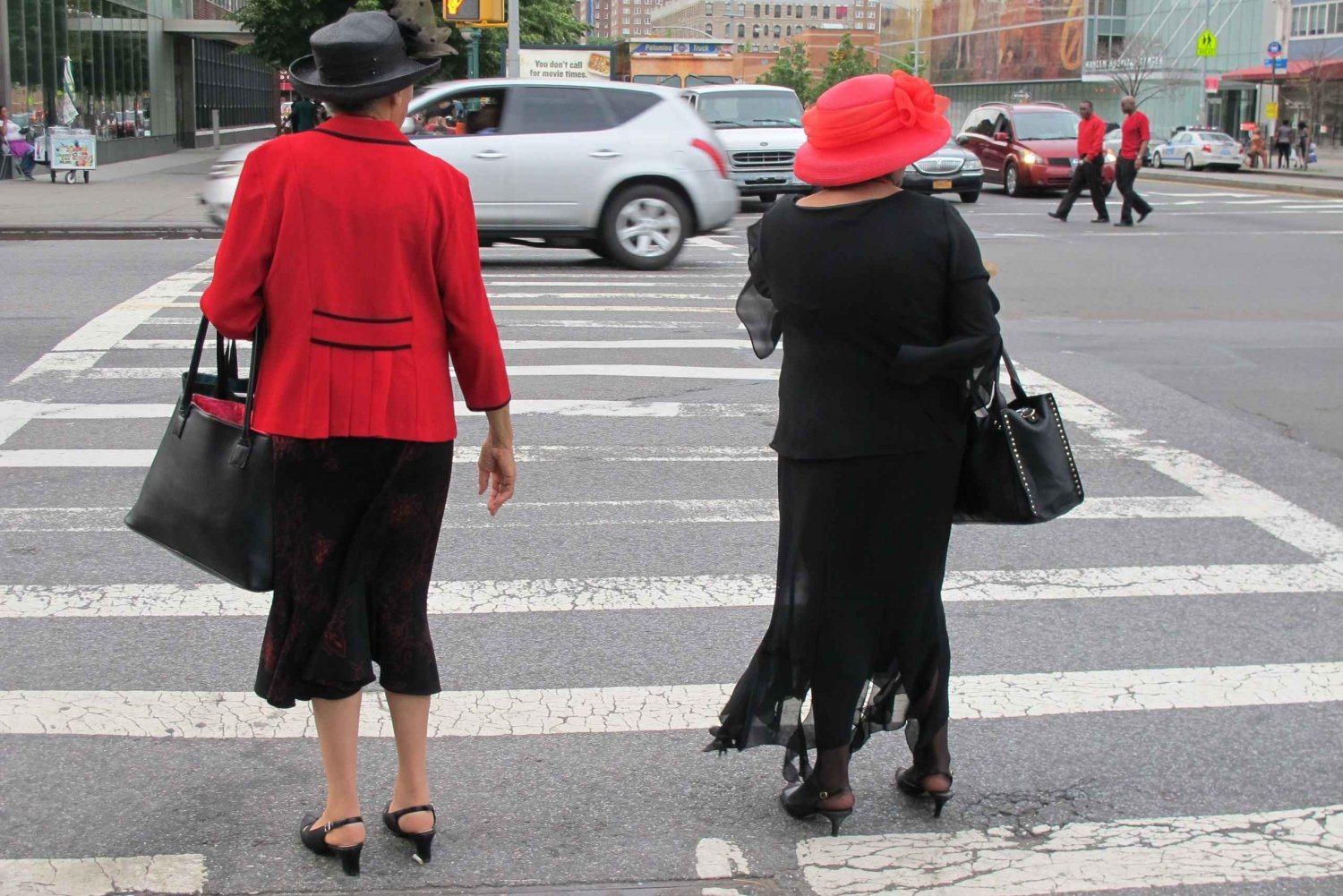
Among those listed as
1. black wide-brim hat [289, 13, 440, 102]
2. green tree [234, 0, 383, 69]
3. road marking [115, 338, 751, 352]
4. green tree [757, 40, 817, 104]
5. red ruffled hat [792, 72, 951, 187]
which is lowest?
road marking [115, 338, 751, 352]

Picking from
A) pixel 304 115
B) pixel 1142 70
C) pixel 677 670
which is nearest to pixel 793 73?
pixel 1142 70

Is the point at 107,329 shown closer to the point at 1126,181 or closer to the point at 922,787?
the point at 922,787

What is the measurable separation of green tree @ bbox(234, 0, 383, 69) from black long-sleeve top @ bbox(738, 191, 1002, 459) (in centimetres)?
3509

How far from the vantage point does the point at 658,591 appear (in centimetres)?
540

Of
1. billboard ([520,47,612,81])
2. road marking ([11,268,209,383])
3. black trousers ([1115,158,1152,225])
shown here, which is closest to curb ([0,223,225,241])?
road marking ([11,268,209,383])

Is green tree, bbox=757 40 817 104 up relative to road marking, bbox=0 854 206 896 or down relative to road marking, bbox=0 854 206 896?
up

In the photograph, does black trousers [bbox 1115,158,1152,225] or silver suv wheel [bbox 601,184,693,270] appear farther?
black trousers [bbox 1115,158,1152,225]

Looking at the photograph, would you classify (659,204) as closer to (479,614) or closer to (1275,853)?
(479,614)

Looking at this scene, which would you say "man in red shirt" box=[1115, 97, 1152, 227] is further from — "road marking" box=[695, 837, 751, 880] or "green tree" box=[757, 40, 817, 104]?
"green tree" box=[757, 40, 817, 104]

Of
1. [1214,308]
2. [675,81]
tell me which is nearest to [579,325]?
[1214,308]

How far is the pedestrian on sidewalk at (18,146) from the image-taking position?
2909cm

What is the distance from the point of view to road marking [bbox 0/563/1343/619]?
517 centimetres

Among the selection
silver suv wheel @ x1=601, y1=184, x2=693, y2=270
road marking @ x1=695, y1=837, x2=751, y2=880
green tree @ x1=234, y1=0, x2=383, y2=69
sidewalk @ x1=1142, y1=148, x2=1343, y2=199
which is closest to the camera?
road marking @ x1=695, y1=837, x2=751, y2=880

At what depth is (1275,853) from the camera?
11.5 ft
